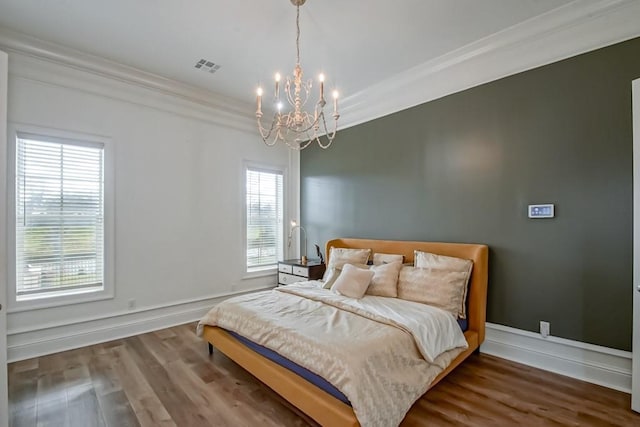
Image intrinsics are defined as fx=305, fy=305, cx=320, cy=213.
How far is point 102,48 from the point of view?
3240mm

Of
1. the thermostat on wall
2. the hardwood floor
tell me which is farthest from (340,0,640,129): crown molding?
the hardwood floor

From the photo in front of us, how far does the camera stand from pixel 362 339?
208cm

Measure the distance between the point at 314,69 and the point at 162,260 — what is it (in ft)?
10.1

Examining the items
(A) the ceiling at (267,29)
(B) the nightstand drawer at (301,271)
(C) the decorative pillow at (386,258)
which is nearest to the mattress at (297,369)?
(C) the decorative pillow at (386,258)

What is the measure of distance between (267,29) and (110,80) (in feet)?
6.88

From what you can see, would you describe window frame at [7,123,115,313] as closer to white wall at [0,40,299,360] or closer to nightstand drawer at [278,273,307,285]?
white wall at [0,40,299,360]

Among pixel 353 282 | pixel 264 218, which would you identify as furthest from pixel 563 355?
pixel 264 218

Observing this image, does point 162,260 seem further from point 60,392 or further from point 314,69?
point 314,69

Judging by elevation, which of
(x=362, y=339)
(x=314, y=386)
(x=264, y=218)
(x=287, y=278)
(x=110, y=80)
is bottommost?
(x=314, y=386)

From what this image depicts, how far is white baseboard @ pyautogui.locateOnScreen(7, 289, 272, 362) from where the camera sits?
3.07 metres

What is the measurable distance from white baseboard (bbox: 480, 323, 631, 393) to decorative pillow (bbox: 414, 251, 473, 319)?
51cm

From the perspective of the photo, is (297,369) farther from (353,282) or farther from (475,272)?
(475,272)

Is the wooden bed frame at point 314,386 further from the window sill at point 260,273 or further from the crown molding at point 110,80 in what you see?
the crown molding at point 110,80

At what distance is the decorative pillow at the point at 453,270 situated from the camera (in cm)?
294
